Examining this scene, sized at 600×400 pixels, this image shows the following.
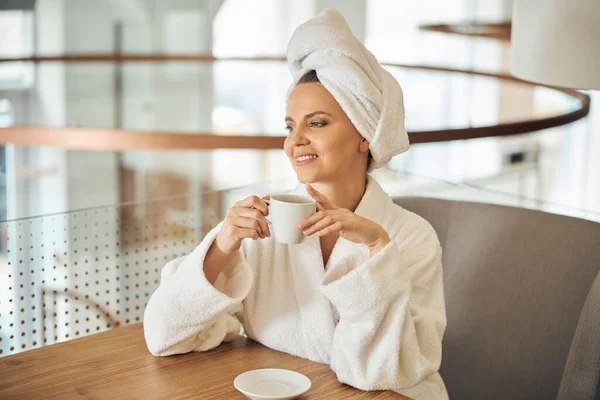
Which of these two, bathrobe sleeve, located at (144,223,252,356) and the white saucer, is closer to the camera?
the white saucer

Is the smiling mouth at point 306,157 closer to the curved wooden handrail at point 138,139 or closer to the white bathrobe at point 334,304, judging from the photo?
the white bathrobe at point 334,304

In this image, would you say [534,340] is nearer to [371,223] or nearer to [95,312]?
[371,223]

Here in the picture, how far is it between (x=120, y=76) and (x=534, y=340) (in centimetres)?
327

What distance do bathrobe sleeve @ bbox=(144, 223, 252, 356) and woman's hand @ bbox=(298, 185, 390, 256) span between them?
0.20m

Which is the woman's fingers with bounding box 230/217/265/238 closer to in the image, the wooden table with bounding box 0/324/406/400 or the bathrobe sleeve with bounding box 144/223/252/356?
the bathrobe sleeve with bounding box 144/223/252/356

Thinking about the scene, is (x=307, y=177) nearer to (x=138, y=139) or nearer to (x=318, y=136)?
(x=318, y=136)

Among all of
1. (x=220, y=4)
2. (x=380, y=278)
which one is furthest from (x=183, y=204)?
(x=220, y=4)

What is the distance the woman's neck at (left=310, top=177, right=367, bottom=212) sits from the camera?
5.16 feet

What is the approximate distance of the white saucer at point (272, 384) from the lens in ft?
4.25

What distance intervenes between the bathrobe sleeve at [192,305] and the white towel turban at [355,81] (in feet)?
1.07

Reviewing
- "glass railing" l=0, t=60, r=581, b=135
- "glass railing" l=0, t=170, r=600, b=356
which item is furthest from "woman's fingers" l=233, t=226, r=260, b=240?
"glass railing" l=0, t=60, r=581, b=135

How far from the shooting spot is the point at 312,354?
61.6 inches

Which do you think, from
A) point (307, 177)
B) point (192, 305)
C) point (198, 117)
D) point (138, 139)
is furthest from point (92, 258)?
point (198, 117)

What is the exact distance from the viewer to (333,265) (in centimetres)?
147
